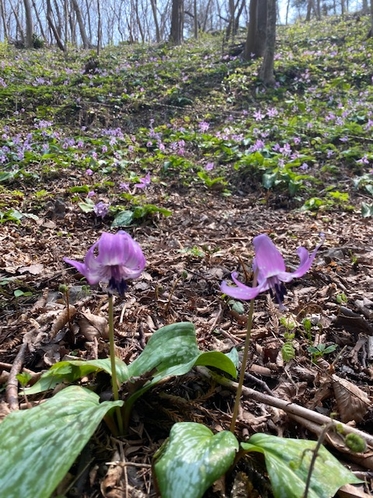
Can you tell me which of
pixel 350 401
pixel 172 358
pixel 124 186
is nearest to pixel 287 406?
pixel 350 401

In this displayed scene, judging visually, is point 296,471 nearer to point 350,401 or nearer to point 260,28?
point 350,401

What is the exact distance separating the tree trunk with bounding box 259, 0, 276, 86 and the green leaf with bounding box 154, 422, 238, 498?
10.5 m

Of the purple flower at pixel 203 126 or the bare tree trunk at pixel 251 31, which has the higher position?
the bare tree trunk at pixel 251 31

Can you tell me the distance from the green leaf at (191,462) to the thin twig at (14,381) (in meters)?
0.64

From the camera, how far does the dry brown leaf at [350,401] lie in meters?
1.46

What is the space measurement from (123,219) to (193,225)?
72 cm

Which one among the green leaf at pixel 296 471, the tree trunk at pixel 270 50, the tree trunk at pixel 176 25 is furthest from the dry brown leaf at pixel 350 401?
the tree trunk at pixel 176 25

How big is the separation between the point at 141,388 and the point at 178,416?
155mm

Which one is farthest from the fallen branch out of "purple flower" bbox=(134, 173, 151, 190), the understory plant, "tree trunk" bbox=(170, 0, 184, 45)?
"tree trunk" bbox=(170, 0, 184, 45)

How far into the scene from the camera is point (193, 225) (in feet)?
13.9

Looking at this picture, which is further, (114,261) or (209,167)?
(209,167)

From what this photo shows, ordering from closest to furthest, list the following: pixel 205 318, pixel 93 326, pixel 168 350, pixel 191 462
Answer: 1. pixel 191 462
2. pixel 168 350
3. pixel 93 326
4. pixel 205 318

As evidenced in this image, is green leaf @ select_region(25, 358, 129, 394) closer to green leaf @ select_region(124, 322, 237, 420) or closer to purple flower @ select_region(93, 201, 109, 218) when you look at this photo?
green leaf @ select_region(124, 322, 237, 420)

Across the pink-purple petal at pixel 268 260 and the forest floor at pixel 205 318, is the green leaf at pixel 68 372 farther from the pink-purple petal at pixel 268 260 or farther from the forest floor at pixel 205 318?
the pink-purple petal at pixel 268 260
